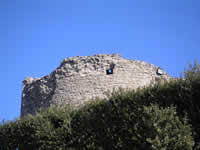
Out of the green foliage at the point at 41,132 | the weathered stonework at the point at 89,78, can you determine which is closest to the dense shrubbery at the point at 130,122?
the green foliage at the point at 41,132

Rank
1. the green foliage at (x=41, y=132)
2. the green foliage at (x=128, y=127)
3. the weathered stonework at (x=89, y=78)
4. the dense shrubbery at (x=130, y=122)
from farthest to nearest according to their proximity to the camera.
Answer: the weathered stonework at (x=89, y=78), the green foliage at (x=41, y=132), the dense shrubbery at (x=130, y=122), the green foliage at (x=128, y=127)

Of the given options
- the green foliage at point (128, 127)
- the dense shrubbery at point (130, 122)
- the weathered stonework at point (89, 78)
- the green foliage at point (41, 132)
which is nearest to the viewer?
the green foliage at point (128, 127)

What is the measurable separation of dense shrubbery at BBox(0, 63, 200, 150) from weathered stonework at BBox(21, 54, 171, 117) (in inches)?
82.5

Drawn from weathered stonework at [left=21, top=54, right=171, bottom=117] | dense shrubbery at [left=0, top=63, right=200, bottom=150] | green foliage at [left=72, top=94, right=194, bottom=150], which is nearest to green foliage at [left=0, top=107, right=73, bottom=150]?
dense shrubbery at [left=0, top=63, right=200, bottom=150]

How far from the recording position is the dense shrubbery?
9.37 metres

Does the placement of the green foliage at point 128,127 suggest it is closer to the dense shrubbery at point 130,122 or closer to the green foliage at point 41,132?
the dense shrubbery at point 130,122

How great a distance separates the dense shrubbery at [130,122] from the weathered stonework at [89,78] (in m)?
2.10

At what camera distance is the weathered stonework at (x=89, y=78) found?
594 inches

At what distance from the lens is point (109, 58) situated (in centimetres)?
1577

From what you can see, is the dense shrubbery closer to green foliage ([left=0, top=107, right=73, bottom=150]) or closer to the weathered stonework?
green foliage ([left=0, top=107, right=73, bottom=150])

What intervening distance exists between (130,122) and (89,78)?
5.12m

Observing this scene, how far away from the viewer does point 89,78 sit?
1529cm

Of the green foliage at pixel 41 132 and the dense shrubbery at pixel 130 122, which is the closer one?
the dense shrubbery at pixel 130 122

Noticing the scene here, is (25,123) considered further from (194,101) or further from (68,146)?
(194,101)
